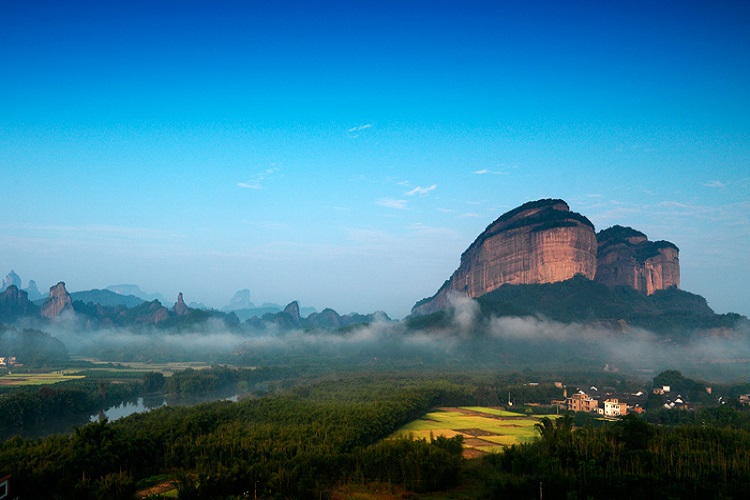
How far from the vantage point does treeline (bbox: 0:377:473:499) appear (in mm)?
29266

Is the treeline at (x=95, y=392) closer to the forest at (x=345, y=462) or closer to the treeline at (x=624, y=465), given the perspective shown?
the forest at (x=345, y=462)

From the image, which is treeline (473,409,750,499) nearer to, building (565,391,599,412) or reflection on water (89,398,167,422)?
building (565,391,599,412)

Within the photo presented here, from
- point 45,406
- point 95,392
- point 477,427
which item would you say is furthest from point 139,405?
point 477,427

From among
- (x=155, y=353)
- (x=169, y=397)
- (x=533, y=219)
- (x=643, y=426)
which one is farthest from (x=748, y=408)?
(x=155, y=353)

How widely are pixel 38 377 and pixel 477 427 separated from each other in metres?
91.2

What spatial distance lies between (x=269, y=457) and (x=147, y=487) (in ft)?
24.8

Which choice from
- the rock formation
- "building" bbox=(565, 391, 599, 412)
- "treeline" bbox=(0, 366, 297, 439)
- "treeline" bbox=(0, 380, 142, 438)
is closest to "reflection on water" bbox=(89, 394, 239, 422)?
"treeline" bbox=(0, 366, 297, 439)

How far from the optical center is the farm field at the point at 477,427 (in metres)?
48.7

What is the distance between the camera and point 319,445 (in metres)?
37.8

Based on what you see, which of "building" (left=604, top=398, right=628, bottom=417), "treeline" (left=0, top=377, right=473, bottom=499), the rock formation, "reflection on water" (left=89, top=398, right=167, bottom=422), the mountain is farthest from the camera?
the rock formation

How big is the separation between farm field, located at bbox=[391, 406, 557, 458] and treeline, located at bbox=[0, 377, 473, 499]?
19.7 feet

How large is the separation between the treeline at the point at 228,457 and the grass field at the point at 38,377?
189 ft

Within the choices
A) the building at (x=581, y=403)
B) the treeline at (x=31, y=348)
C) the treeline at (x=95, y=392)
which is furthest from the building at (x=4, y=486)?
the treeline at (x=31, y=348)

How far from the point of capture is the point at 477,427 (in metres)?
58.0
